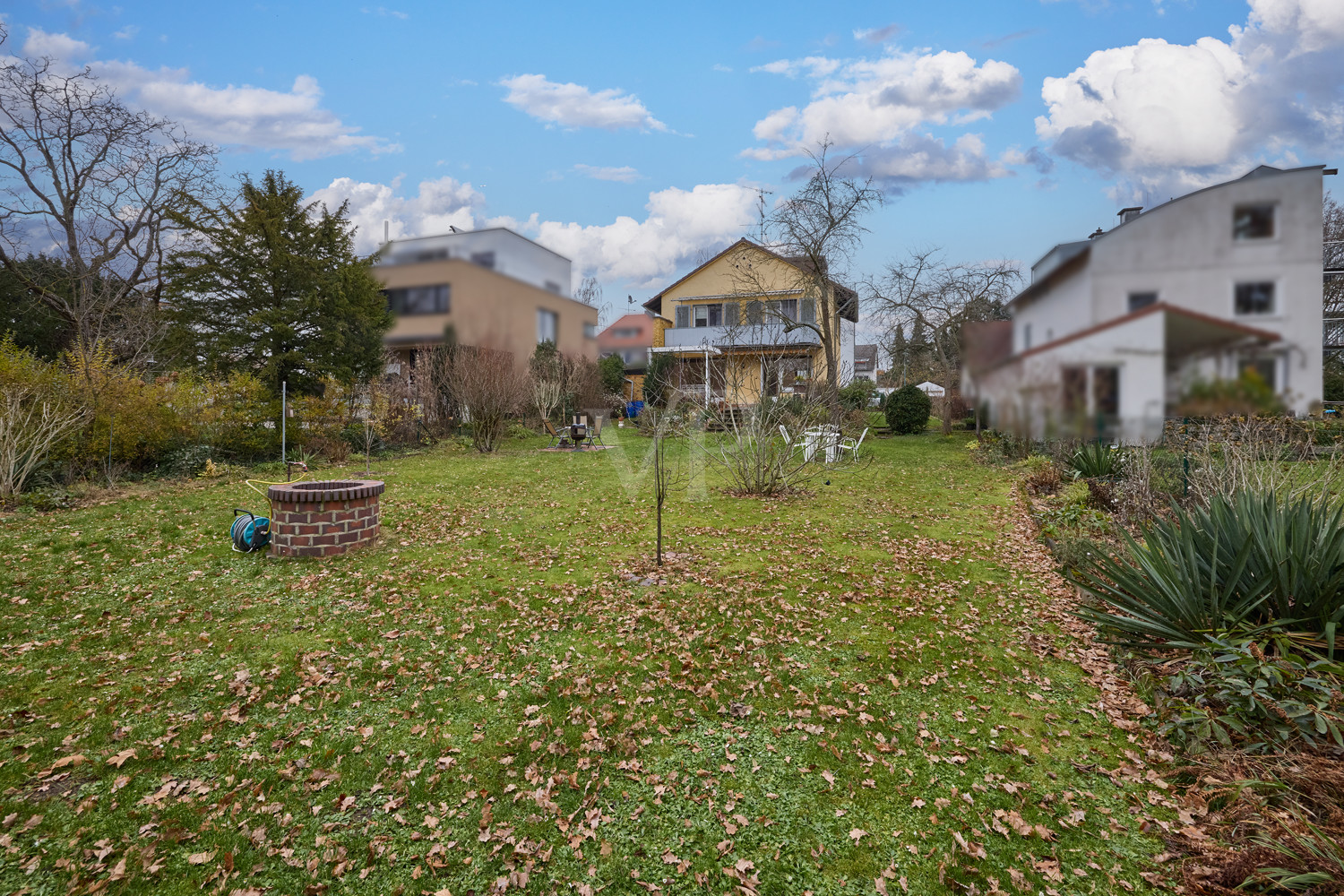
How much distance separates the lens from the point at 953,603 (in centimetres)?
712

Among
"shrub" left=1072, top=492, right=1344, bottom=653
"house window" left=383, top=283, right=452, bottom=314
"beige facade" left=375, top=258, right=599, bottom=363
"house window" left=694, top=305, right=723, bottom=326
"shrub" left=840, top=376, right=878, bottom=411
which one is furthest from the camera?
"house window" left=694, top=305, right=723, bottom=326

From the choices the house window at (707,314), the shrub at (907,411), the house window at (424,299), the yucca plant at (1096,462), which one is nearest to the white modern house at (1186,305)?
the house window at (424,299)

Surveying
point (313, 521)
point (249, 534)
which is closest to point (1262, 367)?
point (313, 521)

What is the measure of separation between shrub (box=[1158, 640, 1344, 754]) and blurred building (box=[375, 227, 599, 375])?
235 inches

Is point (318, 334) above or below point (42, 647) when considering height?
above

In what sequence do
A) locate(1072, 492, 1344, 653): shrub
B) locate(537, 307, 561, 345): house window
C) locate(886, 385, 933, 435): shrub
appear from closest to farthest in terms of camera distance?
locate(1072, 492, 1344, 653): shrub → locate(537, 307, 561, 345): house window → locate(886, 385, 933, 435): shrub

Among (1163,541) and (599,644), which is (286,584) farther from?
(1163,541)

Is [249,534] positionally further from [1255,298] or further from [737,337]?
[737,337]

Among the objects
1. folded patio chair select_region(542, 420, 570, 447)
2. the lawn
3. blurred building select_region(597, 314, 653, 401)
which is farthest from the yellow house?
the lawn

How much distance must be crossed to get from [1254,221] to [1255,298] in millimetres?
63

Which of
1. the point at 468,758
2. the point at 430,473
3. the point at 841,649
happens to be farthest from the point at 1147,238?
the point at 430,473

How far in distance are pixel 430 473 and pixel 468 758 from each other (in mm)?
11647

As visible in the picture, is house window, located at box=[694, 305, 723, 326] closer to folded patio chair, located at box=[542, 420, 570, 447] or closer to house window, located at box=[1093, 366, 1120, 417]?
folded patio chair, located at box=[542, 420, 570, 447]

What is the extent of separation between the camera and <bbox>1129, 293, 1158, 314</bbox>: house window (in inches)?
21.0
